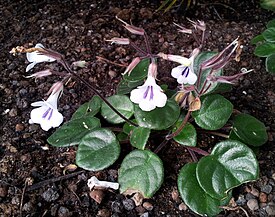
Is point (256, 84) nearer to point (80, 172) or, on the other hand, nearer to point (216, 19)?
point (216, 19)

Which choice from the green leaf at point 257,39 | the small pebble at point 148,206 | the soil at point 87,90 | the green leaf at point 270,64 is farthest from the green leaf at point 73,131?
the green leaf at point 257,39

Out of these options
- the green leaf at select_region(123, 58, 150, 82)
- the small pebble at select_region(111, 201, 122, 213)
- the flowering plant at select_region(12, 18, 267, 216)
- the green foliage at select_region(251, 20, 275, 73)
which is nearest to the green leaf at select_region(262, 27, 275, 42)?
the green foliage at select_region(251, 20, 275, 73)

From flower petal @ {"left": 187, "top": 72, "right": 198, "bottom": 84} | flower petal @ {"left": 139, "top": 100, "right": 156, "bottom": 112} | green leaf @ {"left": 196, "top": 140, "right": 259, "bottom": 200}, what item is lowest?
green leaf @ {"left": 196, "top": 140, "right": 259, "bottom": 200}

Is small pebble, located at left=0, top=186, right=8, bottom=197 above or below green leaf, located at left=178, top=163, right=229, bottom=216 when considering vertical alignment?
below

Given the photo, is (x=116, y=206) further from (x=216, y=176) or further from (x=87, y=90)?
(x=87, y=90)

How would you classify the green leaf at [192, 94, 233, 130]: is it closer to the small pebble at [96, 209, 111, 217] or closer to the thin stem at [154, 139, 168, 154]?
the thin stem at [154, 139, 168, 154]

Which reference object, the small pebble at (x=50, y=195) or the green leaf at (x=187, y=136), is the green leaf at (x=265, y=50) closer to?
the green leaf at (x=187, y=136)

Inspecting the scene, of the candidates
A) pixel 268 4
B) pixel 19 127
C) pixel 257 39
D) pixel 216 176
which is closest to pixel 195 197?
pixel 216 176
